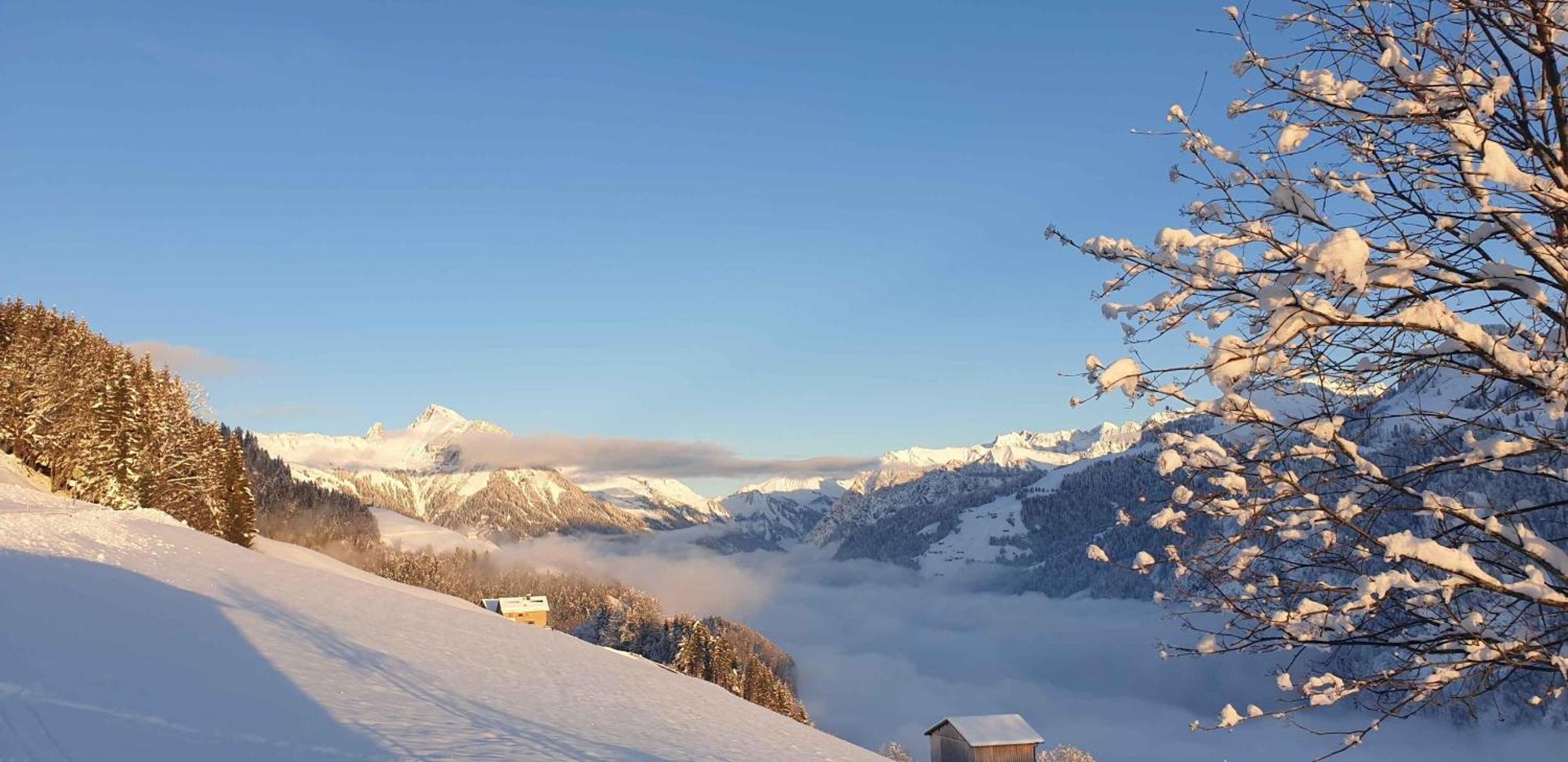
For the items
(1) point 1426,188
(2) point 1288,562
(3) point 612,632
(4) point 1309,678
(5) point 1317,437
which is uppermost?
(1) point 1426,188

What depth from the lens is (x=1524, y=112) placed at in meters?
4.37

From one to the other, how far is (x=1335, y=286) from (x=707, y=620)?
14500cm

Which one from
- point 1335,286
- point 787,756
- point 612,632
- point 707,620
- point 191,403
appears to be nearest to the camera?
point 1335,286

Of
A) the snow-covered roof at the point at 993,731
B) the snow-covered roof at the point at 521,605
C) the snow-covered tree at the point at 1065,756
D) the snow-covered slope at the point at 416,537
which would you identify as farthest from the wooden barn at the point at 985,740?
the snow-covered slope at the point at 416,537

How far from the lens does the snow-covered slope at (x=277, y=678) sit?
10.6 metres

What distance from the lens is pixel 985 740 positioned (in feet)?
146

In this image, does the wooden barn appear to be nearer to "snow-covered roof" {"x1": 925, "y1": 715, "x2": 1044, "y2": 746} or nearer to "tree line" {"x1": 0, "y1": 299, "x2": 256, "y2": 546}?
"snow-covered roof" {"x1": 925, "y1": 715, "x2": 1044, "y2": 746}

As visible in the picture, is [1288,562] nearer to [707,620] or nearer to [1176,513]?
[1176,513]

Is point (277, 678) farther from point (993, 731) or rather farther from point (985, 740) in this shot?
point (993, 731)

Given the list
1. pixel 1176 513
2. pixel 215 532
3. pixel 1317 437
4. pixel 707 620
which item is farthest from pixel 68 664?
pixel 707 620

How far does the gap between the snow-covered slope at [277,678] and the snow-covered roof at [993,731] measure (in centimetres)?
2127

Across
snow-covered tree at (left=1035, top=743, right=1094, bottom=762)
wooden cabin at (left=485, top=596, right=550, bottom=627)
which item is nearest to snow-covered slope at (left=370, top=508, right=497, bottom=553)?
wooden cabin at (left=485, top=596, right=550, bottom=627)

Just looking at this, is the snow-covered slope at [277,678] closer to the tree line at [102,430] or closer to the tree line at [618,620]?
the tree line at [102,430]

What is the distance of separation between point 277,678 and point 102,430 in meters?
41.5
